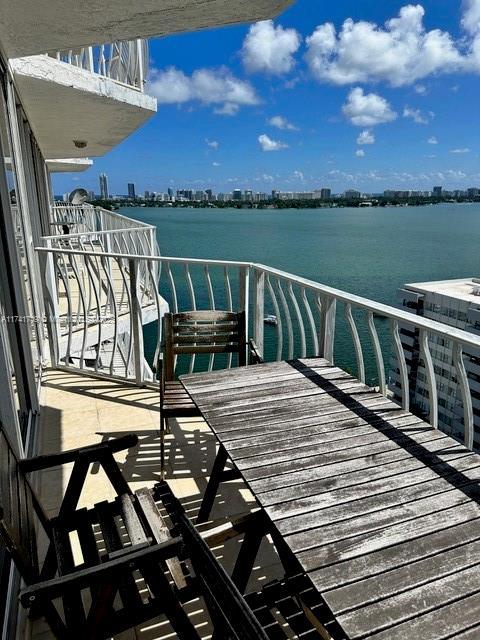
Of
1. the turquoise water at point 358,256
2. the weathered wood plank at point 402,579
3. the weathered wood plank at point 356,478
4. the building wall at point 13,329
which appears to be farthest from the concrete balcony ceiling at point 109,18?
the turquoise water at point 358,256

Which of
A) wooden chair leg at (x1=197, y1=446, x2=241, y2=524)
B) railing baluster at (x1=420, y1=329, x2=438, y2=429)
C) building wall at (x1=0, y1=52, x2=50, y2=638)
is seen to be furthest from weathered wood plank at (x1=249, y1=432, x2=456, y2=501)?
building wall at (x1=0, y1=52, x2=50, y2=638)

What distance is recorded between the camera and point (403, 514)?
1.28 m

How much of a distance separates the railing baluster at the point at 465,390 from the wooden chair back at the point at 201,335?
5.04 ft

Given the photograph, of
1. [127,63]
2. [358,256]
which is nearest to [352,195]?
[358,256]

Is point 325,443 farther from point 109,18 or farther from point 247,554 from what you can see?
point 109,18

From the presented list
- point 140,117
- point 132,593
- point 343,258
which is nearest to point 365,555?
point 132,593

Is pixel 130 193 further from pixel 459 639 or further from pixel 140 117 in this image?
pixel 459 639

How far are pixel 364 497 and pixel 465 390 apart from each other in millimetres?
828

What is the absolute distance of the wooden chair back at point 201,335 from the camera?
2.98 meters

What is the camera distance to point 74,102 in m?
4.51

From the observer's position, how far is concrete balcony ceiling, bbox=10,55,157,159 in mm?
3848

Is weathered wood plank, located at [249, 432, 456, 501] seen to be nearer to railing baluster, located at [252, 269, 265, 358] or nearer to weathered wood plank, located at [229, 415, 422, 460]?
weathered wood plank, located at [229, 415, 422, 460]

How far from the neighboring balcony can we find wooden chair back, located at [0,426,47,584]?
3248 mm

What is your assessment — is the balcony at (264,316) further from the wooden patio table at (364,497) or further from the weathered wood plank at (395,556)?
the weathered wood plank at (395,556)
